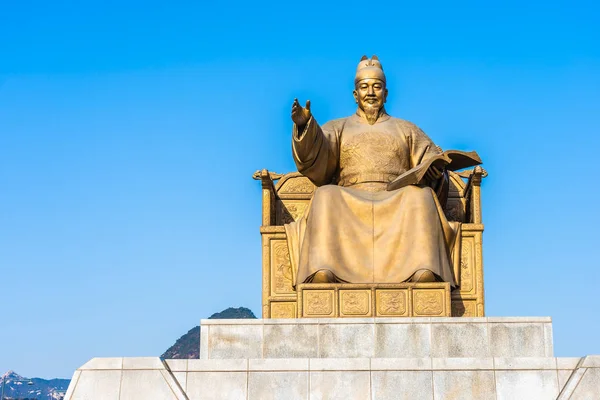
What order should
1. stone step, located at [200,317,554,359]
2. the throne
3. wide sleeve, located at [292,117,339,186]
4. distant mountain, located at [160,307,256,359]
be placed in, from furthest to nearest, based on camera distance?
distant mountain, located at [160,307,256,359] < wide sleeve, located at [292,117,339,186] < the throne < stone step, located at [200,317,554,359]

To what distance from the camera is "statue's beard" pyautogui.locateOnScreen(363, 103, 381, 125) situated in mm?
14195

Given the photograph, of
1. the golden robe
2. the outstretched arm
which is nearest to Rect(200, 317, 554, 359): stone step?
the golden robe

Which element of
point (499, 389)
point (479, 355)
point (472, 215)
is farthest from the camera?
point (472, 215)

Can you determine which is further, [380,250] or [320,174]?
[320,174]

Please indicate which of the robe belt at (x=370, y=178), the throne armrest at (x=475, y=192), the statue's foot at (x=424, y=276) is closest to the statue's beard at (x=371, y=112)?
the robe belt at (x=370, y=178)

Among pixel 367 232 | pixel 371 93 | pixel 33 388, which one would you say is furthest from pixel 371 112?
pixel 33 388

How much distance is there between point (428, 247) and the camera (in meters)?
12.4

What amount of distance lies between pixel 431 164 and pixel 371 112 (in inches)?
58.0

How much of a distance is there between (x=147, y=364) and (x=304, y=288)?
2055 millimetres

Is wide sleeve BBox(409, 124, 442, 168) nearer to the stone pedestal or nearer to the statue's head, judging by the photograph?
the statue's head

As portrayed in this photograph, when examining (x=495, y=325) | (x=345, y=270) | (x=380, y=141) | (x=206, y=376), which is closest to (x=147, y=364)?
(x=206, y=376)

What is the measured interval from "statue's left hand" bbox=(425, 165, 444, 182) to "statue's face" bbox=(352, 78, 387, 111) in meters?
1.44

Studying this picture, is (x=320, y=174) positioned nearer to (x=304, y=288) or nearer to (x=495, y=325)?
(x=304, y=288)

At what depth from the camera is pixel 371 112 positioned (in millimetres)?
14219
